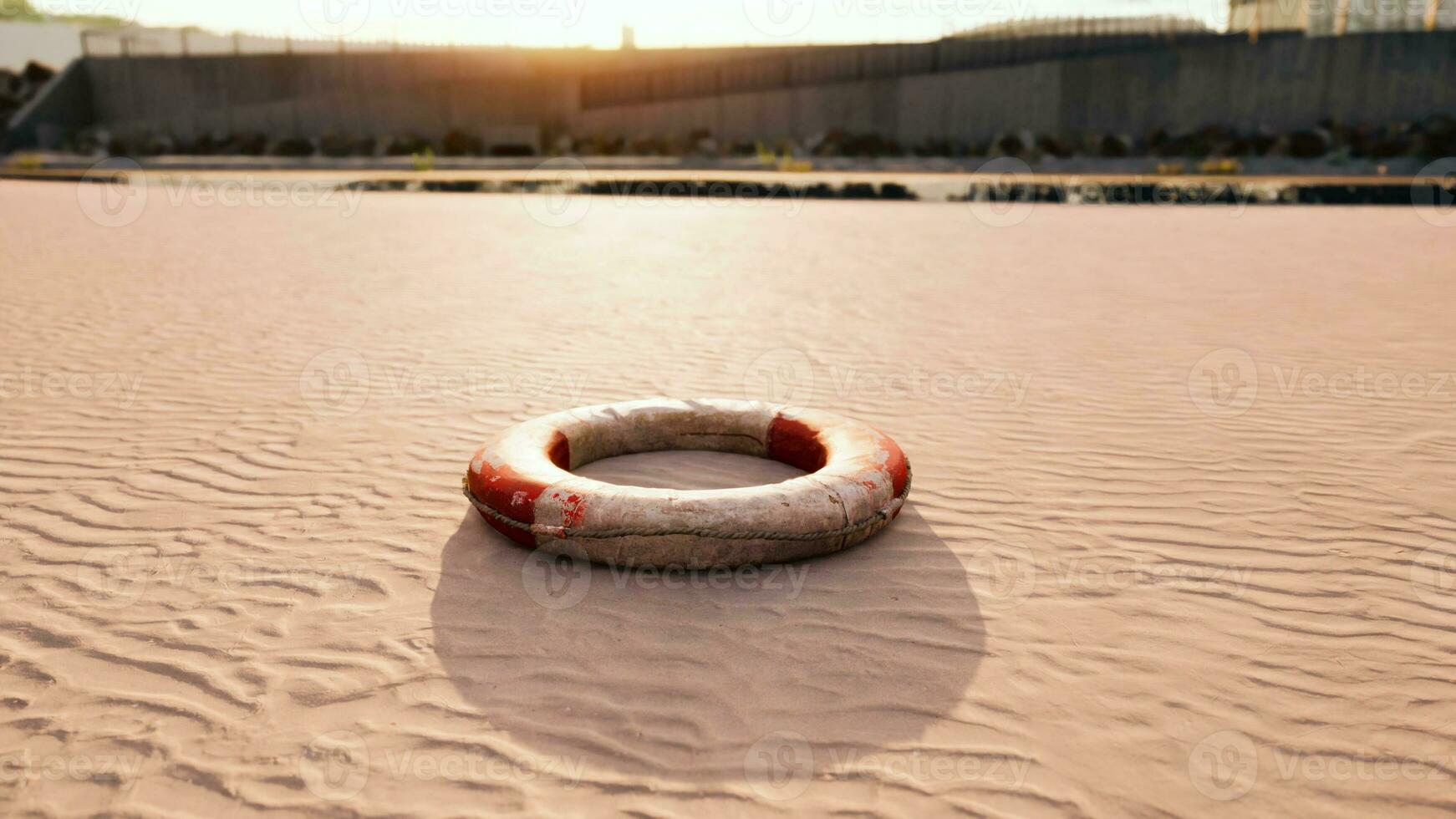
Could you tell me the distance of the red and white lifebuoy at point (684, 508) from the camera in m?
3.44

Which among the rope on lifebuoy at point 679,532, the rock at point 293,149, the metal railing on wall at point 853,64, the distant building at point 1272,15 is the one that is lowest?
the rope on lifebuoy at point 679,532

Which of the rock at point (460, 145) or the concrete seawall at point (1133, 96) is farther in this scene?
the rock at point (460, 145)

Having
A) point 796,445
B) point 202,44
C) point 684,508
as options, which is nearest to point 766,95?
point 202,44

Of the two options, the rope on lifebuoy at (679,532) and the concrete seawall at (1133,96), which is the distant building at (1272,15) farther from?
the rope on lifebuoy at (679,532)

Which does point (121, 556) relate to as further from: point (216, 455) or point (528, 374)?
point (528, 374)

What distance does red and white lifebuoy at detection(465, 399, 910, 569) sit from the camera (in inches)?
135

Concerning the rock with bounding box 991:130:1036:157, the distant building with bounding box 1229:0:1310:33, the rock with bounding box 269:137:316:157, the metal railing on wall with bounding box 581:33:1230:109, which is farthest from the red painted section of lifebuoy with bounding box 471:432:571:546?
the rock with bounding box 269:137:316:157

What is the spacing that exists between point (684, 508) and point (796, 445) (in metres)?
1.20

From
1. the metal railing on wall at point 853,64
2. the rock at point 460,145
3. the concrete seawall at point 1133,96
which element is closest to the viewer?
the concrete seawall at point 1133,96

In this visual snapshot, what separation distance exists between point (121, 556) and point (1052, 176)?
20.9 meters

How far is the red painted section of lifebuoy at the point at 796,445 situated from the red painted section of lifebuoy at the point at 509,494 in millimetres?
1359

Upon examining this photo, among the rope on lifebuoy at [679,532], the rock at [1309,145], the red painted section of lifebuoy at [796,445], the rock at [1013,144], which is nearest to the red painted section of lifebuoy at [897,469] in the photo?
the rope on lifebuoy at [679,532]

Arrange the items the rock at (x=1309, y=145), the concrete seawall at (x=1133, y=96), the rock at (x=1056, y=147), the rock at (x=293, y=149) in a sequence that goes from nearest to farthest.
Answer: the rock at (x=1309, y=145) → the concrete seawall at (x=1133, y=96) → the rock at (x=1056, y=147) → the rock at (x=293, y=149)

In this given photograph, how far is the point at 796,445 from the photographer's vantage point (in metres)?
4.53
